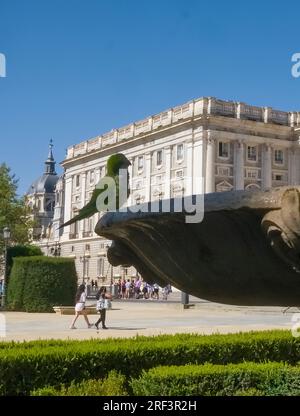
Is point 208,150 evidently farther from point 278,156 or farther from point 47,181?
point 47,181

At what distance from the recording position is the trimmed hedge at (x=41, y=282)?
2284cm

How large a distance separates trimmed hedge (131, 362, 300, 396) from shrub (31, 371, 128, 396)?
10.0 inches

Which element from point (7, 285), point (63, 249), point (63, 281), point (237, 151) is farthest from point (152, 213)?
point (63, 249)

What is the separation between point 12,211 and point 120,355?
3142 cm

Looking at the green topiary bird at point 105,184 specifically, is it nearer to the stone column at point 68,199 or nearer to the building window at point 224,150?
the building window at point 224,150

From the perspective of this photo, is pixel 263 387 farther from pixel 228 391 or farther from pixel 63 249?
pixel 63 249

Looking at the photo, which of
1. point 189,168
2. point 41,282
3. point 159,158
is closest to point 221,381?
point 41,282

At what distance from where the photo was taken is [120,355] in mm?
6578

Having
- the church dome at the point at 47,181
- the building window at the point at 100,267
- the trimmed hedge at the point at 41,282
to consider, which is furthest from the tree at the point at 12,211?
the church dome at the point at 47,181

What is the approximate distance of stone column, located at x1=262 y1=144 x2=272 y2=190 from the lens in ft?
189

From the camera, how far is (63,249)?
73.3 m

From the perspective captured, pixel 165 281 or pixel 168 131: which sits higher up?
pixel 168 131

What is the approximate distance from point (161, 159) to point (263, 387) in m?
55.1

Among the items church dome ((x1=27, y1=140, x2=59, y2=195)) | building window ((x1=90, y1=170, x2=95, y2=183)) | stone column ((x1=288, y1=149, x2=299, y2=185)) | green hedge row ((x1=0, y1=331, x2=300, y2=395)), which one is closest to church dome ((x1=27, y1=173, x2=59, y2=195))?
church dome ((x1=27, y1=140, x2=59, y2=195))
